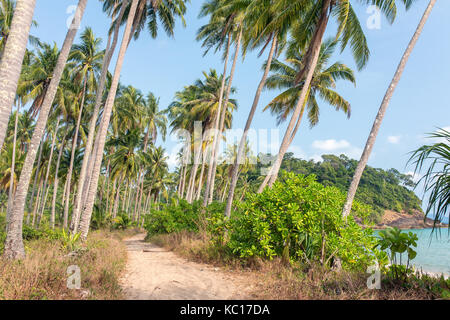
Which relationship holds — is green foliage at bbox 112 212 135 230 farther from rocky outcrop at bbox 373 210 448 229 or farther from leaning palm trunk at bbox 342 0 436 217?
rocky outcrop at bbox 373 210 448 229

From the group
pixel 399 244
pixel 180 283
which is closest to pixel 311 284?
pixel 399 244

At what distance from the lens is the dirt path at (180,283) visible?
183 inches

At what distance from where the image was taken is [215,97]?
20.4 m

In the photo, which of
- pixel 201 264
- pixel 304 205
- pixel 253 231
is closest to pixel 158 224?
pixel 201 264

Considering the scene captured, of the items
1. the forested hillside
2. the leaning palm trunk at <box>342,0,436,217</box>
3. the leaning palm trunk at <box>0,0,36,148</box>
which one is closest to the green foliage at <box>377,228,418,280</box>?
the leaning palm trunk at <box>342,0,436,217</box>

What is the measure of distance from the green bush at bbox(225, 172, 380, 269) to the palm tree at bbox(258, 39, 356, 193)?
851 centimetres

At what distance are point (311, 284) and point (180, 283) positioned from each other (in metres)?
2.70

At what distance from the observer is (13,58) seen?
416 cm

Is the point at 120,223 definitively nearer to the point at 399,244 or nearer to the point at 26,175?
the point at 26,175

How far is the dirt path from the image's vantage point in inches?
183

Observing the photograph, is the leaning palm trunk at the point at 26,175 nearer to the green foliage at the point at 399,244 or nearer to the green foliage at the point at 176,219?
the green foliage at the point at 176,219
